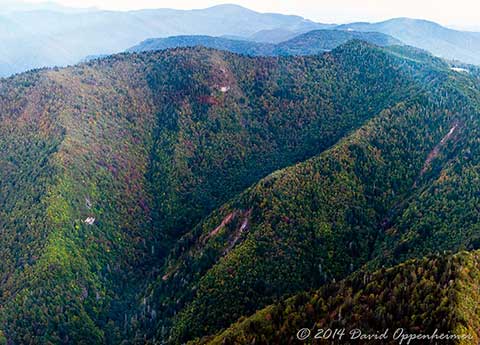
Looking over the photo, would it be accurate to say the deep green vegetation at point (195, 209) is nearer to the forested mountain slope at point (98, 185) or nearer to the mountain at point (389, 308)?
the forested mountain slope at point (98, 185)

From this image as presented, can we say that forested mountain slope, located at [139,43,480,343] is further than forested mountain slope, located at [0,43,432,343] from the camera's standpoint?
No

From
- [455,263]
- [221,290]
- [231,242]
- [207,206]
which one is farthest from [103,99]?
[455,263]

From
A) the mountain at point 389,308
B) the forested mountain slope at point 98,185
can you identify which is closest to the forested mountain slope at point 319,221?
the forested mountain slope at point 98,185

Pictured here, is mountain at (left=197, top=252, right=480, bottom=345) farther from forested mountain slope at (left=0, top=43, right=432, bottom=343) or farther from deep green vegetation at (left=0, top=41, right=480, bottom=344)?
forested mountain slope at (left=0, top=43, right=432, bottom=343)

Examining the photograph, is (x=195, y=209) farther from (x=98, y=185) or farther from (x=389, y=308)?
(x=389, y=308)

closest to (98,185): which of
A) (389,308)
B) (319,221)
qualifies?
(319,221)

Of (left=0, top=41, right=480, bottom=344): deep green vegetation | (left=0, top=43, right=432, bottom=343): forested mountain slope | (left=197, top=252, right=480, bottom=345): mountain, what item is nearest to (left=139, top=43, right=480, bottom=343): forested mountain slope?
(left=0, top=41, right=480, bottom=344): deep green vegetation

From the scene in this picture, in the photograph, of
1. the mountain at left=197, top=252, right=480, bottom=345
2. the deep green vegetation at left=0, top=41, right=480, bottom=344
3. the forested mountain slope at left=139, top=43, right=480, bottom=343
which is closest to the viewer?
the mountain at left=197, top=252, right=480, bottom=345
